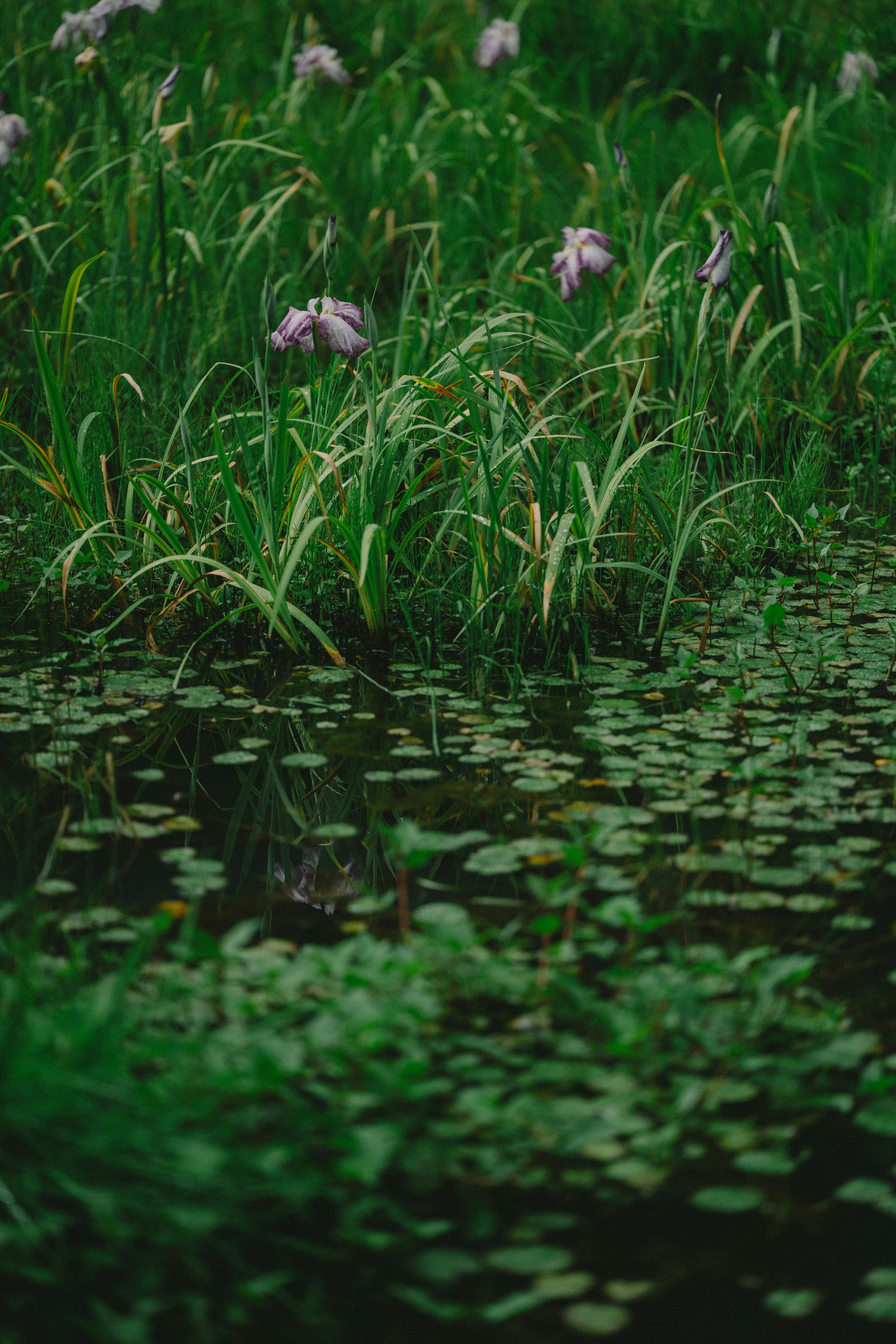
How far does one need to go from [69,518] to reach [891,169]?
3392mm

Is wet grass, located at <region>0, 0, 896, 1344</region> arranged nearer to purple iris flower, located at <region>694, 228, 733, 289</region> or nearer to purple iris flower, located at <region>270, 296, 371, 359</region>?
purple iris flower, located at <region>270, 296, 371, 359</region>

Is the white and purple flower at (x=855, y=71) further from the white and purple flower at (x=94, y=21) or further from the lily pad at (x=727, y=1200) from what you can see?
the lily pad at (x=727, y=1200)

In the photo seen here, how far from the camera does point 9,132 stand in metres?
4.16

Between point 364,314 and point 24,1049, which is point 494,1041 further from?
point 364,314

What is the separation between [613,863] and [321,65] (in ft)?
13.5

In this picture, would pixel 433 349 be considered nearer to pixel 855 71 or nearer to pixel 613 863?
pixel 613 863

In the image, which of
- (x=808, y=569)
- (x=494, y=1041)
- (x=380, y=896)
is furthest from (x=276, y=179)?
(x=494, y=1041)

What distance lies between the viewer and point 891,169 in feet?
16.0

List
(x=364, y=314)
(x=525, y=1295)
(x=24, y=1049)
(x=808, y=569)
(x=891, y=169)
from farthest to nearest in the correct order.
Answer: (x=891, y=169)
(x=808, y=569)
(x=364, y=314)
(x=24, y=1049)
(x=525, y=1295)

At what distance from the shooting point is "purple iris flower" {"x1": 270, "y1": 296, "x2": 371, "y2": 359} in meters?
2.85

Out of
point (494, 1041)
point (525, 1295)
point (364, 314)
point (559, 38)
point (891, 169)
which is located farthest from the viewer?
point (559, 38)

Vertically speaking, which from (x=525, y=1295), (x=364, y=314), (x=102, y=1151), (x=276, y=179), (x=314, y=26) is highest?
(x=314, y=26)

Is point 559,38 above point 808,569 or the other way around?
above

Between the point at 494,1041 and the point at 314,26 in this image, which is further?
the point at 314,26
